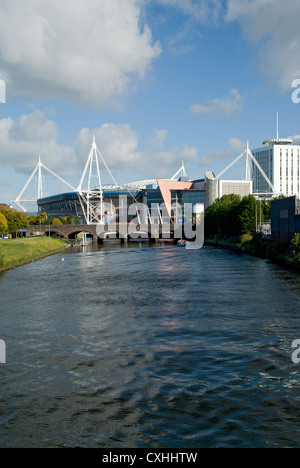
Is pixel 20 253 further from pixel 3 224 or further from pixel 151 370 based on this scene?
pixel 151 370

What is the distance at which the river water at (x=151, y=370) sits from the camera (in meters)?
13.6

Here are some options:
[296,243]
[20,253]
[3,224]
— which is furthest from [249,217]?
[3,224]

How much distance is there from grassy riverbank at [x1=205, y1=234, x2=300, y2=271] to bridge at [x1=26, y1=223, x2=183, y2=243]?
142 feet

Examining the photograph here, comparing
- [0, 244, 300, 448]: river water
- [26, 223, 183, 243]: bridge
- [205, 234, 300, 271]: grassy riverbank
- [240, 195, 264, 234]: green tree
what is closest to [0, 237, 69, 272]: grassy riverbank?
[0, 244, 300, 448]: river water

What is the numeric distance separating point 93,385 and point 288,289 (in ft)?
83.1

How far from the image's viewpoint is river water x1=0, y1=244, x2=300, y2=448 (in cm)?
1362

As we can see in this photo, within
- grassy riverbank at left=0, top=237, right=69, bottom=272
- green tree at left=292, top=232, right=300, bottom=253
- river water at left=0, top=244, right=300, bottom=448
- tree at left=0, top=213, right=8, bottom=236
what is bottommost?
river water at left=0, top=244, right=300, bottom=448

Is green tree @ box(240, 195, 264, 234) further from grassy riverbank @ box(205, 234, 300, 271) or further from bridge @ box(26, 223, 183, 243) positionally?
bridge @ box(26, 223, 183, 243)

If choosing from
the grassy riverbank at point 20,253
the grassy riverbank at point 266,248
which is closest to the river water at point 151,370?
the grassy riverbank at point 266,248

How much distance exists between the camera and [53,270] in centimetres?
5756

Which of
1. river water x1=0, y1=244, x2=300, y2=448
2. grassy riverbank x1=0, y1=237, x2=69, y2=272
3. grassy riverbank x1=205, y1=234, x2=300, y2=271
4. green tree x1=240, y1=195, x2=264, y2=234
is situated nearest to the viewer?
river water x1=0, y1=244, x2=300, y2=448

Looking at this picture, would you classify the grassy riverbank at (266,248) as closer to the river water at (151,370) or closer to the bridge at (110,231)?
the river water at (151,370)

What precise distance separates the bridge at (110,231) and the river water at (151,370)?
96.4 m

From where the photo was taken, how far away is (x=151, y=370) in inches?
734
